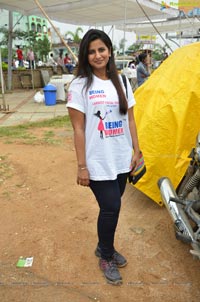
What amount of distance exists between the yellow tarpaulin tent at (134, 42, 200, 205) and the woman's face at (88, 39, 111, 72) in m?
1.27

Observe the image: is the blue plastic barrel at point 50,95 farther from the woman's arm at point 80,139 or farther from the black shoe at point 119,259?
the woman's arm at point 80,139

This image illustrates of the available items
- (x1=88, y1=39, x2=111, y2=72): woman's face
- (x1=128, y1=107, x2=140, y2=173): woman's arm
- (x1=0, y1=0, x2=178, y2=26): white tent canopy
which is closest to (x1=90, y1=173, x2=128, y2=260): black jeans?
(x1=128, y1=107, x2=140, y2=173): woman's arm

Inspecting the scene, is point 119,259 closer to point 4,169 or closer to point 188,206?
point 188,206

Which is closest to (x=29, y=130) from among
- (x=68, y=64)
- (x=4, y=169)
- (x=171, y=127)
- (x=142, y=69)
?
(x=4, y=169)

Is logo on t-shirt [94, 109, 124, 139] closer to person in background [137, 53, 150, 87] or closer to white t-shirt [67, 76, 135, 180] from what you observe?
white t-shirt [67, 76, 135, 180]

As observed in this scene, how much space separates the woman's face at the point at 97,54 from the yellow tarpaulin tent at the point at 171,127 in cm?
127

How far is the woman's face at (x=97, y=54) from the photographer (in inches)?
76.6

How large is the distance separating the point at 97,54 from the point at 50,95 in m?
8.24

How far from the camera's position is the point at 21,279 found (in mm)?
2328

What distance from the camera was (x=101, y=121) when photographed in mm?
1943

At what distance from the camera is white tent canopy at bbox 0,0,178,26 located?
33.4 feet

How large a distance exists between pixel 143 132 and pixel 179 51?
1.18 meters

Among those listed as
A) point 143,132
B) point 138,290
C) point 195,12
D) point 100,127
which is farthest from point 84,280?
point 195,12

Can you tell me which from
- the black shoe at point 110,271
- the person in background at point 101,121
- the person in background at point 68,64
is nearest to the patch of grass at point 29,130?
the black shoe at point 110,271
